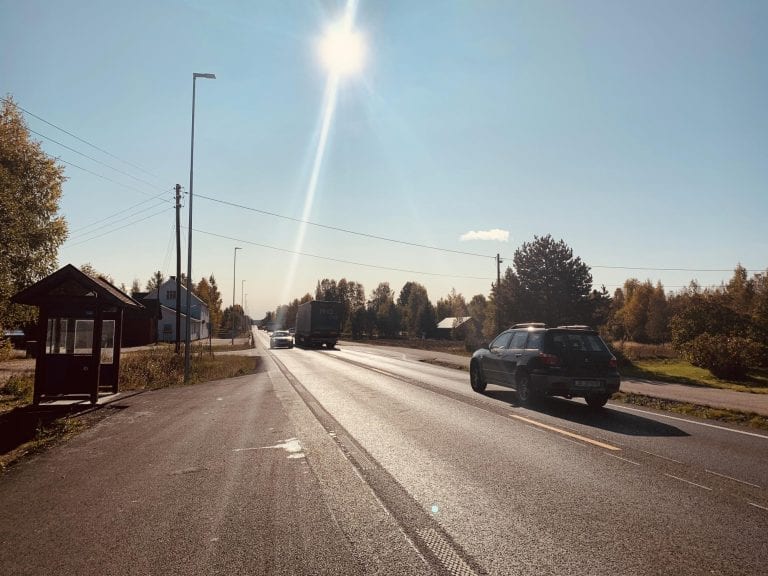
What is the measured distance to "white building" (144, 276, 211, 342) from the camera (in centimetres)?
6331

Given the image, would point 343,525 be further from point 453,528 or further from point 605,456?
point 605,456

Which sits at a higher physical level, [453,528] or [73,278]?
[73,278]

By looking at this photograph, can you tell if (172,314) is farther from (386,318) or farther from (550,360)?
(550,360)

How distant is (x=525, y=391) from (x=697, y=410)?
12.4ft

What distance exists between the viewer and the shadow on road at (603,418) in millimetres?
8344

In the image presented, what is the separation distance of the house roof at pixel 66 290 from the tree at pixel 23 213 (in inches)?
287

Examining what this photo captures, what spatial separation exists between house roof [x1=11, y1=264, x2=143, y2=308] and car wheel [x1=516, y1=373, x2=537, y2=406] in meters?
10.2

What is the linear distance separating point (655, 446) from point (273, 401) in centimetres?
861

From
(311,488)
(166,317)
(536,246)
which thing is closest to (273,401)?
(311,488)

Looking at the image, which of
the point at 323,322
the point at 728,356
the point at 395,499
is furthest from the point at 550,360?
the point at 323,322

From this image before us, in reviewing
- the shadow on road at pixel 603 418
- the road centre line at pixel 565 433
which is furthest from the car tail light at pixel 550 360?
the road centre line at pixel 565 433

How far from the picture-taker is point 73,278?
12.0 m

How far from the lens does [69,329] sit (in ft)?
41.6

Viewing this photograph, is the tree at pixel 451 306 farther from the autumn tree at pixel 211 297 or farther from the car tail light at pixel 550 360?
the car tail light at pixel 550 360
